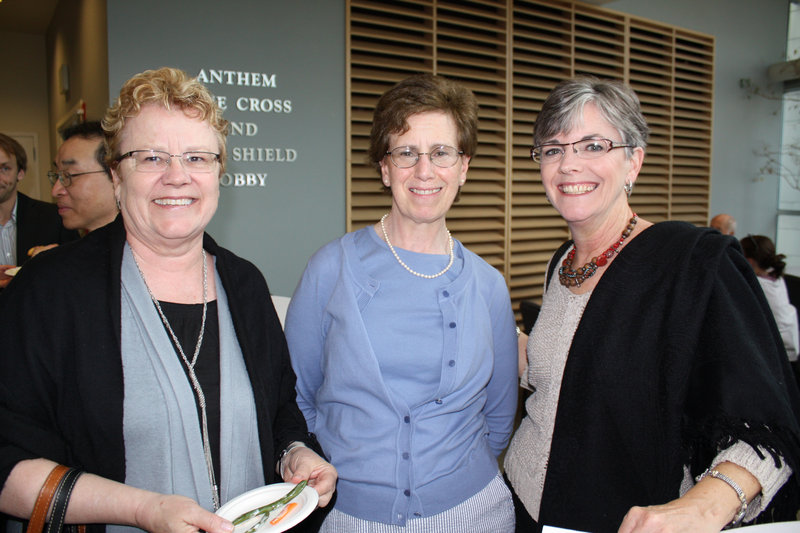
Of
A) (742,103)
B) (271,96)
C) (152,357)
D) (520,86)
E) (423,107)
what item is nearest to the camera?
(152,357)

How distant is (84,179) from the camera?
7.95ft

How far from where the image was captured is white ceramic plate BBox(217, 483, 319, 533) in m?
1.12

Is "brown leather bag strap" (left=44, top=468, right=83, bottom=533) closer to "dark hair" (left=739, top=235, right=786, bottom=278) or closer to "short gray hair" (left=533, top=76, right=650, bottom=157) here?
"short gray hair" (left=533, top=76, right=650, bottom=157)

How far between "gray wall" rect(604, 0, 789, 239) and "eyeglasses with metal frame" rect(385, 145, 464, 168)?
6.54 m

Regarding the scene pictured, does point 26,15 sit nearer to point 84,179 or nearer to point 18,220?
point 18,220

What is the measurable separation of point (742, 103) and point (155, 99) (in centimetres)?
834

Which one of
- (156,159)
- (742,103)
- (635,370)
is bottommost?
(635,370)

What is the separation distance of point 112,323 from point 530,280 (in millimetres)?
5043

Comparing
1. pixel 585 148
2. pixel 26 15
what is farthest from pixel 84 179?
pixel 26 15

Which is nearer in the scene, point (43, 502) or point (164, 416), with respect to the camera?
point (43, 502)

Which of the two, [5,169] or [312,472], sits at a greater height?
[5,169]

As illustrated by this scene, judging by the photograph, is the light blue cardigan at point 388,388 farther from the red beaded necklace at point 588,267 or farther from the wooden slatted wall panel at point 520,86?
the wooden slatted wall panel at point 520,86

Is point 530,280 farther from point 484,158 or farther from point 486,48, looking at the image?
point 486,48

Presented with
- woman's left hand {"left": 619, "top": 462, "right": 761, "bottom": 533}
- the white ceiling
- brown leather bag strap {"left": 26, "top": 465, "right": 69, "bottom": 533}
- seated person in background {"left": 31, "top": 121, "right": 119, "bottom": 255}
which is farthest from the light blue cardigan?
the white ceiling
